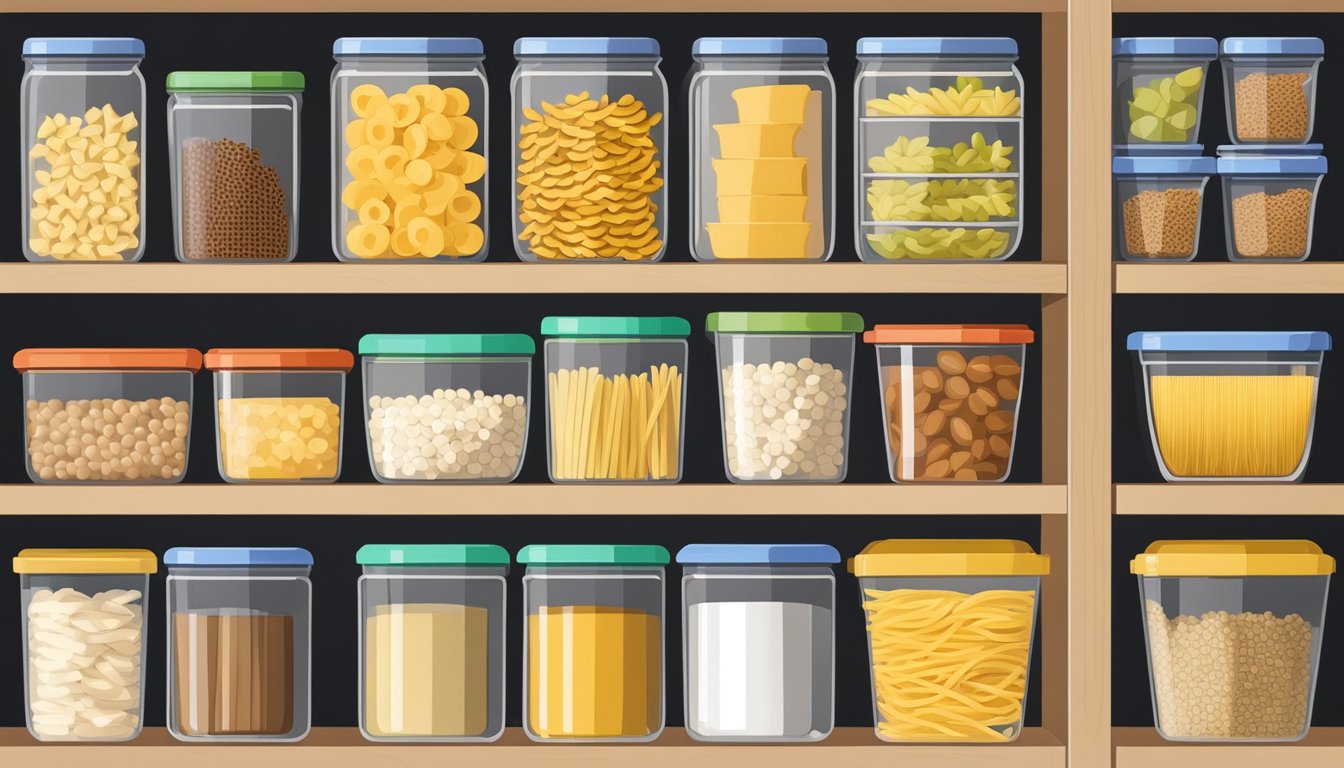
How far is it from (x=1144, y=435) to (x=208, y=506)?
1.24 m

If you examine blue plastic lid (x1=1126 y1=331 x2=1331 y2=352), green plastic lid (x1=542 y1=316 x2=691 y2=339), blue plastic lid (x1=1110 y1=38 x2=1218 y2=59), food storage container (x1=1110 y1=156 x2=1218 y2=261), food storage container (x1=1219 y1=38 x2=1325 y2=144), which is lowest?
blue plastic lid (x1=1126 y1=331 x2=1331 y2=352)

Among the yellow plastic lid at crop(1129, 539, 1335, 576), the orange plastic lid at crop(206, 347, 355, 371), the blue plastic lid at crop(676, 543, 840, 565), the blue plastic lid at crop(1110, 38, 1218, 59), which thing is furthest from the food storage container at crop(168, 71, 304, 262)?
the yellow plastic lid at crop(1129, 539, 1335, 576)

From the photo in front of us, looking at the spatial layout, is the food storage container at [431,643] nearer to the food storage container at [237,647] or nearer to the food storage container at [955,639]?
the food storage container at [237,647]

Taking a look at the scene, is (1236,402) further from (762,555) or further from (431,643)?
(431,643)

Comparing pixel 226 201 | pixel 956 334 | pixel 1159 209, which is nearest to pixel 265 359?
pixel 226 201

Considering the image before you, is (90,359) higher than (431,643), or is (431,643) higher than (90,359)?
(90,359)

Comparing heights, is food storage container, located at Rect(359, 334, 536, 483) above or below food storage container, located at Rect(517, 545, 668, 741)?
above

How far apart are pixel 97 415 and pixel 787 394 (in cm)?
90

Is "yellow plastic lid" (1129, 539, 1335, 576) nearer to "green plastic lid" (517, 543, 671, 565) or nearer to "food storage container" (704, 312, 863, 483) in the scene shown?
"food storage container" (704, 312, 863, 483)

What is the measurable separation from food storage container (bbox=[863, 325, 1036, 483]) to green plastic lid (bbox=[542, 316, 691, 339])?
0.28m

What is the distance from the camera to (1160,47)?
79.5 inches

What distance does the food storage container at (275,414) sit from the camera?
202 centimetres

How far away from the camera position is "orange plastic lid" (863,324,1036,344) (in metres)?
2.01

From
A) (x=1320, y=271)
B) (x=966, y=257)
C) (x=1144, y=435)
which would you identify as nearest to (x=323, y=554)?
(x=966, y=257)
